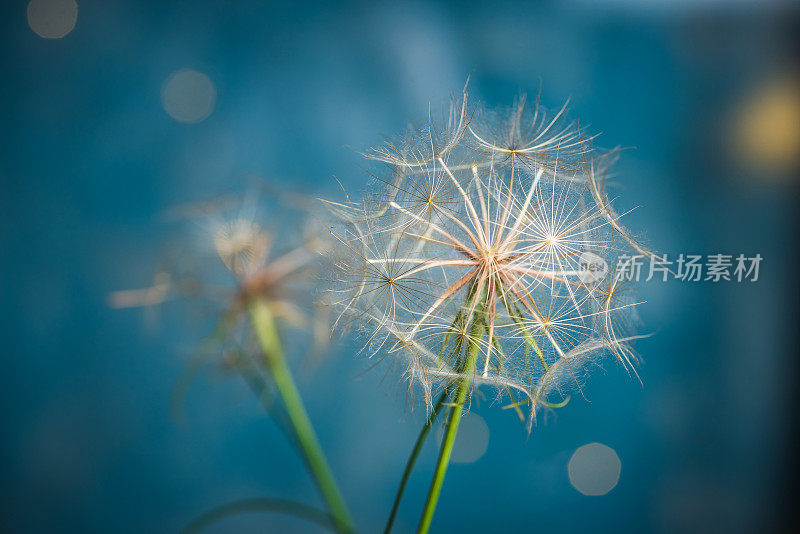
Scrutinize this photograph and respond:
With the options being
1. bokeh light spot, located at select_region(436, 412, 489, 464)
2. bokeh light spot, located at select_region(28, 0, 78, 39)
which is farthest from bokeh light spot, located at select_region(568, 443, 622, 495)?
bokeh light spot, located at select_region(28, 0, 78, 39)

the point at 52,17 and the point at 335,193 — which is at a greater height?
the point at 52,17

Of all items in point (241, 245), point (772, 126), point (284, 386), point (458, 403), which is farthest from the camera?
point (772, 126)

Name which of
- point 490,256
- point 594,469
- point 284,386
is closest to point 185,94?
point 284,386

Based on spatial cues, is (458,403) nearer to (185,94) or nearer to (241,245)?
(241,245)

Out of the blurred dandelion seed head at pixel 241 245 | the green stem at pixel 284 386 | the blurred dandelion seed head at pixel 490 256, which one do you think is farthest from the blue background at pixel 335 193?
the blurred dandelion seed head at pixel 490 256

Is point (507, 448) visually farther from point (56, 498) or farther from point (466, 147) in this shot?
point (56, 498)

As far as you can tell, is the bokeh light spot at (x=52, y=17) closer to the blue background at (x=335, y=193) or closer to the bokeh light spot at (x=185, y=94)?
the blue background at (x=335, y=193)

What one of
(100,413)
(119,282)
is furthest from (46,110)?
(100,413)

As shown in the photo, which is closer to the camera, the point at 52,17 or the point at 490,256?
the point at 490,256
